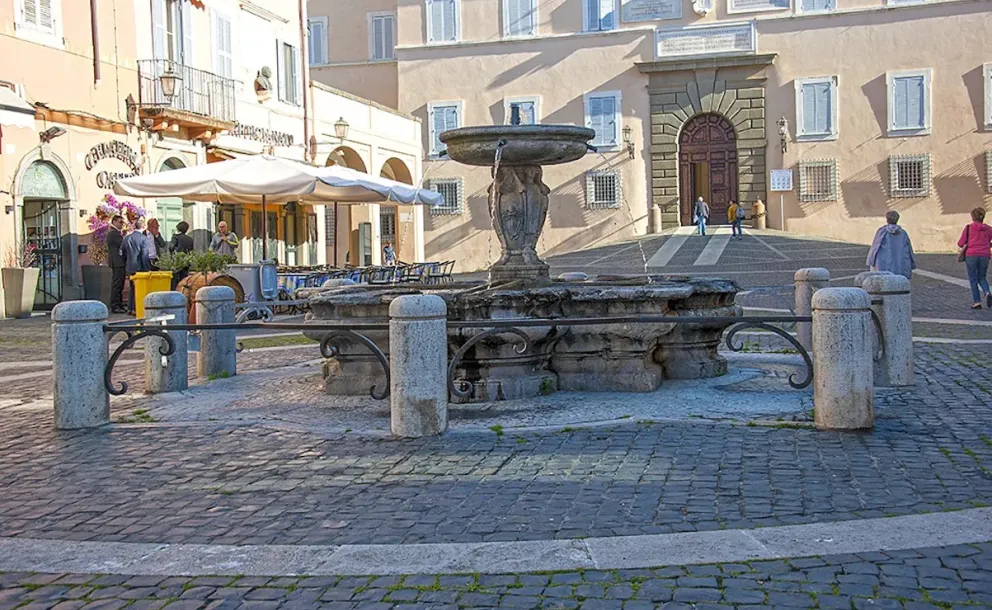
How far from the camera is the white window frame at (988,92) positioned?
36.3m

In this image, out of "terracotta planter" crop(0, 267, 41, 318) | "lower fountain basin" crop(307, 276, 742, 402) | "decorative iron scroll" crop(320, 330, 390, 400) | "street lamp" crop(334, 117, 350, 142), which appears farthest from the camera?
"street lamp" crop(334, 117, 350, 142)

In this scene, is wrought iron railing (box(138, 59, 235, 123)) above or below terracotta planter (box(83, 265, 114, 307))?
above

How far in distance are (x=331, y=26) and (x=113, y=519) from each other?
132 ft

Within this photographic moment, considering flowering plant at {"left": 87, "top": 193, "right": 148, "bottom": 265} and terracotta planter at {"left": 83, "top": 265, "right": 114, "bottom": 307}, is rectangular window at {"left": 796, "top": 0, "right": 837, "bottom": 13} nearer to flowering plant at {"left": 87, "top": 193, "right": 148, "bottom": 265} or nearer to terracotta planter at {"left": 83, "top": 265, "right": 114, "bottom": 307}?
flowering plant at {"left": 87, "top": 193, "right": 148, "bottom": 265}

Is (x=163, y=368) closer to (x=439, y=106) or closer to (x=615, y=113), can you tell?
(x=615, y=113)

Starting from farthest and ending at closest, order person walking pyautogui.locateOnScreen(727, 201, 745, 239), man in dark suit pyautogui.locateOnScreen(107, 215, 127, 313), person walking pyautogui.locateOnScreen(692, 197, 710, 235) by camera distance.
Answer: person walking pyautogui.locateOnScreen(692, 197, 710, 235)
person walking pyautogui.locateOnScreen(727, 201, 745, 239)
man in dark suit pyautogui.locateOnScreen(107, 215, 127, 313)

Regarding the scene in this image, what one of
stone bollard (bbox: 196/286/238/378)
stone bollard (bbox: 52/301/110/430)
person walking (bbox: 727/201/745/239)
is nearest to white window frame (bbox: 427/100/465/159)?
person walking (bbox: 727/201/745/239)

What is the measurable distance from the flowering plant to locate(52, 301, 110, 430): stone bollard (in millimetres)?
13245

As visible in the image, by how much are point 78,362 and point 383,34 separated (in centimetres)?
3731

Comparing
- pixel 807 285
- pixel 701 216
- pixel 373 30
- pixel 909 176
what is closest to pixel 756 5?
pixel 909 176

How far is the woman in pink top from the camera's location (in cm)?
1571

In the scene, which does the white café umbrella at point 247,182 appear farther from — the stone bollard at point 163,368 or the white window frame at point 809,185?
the white window frame at point 809,185

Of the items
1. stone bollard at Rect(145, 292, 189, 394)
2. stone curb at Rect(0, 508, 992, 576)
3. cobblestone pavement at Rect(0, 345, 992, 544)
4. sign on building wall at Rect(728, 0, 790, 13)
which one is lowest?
stone curb at Rect(0, 508, 992, 576)

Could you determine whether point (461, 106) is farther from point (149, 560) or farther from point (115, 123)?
point (149, 560)
